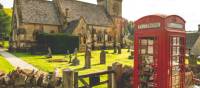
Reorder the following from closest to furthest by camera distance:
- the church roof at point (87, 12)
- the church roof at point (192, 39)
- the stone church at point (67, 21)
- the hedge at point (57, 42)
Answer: the hedge at point (57, 42)
the stone church at point (67, 21)
the church roof at point (192, 39)
the church roof at point (87, 12)

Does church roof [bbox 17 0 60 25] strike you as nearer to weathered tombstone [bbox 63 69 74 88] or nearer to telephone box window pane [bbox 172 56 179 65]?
weathered tombstone [bbox 63 69 74 88]

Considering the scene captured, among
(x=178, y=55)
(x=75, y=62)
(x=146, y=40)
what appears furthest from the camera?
(x=75, y=62)

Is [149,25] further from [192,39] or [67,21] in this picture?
[192,39]

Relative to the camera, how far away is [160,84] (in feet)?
26.0

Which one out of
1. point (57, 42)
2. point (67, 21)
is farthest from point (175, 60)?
point (67, 21)

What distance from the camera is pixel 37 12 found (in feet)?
143

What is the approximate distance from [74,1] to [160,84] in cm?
4555

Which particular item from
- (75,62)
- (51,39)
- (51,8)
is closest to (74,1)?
(51,8)

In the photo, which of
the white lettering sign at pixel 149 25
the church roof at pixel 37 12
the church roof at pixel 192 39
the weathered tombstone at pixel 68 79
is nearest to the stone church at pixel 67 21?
the church roof at pixel 37 12

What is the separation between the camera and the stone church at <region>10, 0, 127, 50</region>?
41.8 metres

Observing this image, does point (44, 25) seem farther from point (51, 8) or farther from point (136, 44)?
point (136, 44)

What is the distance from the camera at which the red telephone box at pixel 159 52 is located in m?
7.65

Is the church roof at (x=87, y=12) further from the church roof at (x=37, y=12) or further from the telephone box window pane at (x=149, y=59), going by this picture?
the telephone box window pane at (x=149, y=59)

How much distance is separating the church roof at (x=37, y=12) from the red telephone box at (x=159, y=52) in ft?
116
